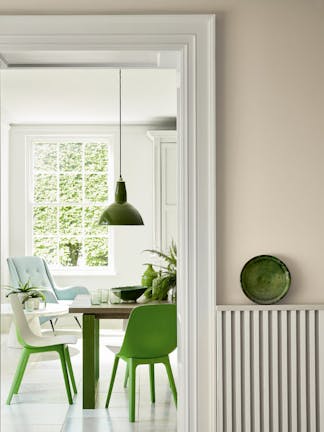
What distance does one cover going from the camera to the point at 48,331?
7809 millimetres

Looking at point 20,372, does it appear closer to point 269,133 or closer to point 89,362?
point 89,362

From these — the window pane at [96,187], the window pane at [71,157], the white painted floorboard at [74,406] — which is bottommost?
the white painted floorboard at [74,406]

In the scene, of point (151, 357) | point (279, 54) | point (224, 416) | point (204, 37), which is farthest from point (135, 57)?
point (151, 357)

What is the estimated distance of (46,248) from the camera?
329 inches

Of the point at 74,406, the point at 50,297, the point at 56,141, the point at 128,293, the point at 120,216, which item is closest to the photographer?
the point at 74,406

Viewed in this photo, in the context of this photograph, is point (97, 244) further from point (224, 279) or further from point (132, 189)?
point (224, 279)

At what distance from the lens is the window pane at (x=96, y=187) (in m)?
8.34

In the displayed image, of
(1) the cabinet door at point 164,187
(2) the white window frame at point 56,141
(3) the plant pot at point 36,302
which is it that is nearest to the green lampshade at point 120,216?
(3) the plant pot at point 36,302

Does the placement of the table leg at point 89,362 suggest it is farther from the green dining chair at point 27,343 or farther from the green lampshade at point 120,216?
the green lampshade at point 120,216

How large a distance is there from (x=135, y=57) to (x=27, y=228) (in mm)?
5369

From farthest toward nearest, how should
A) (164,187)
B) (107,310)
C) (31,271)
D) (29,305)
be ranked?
(164,187)
(31,271)
(29,305)
(107,310)

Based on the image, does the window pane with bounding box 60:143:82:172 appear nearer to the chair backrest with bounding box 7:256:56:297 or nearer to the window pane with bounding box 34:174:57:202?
the window pane with bounding box 34:174:57:202

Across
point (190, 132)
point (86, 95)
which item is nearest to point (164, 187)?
point (86, 95)

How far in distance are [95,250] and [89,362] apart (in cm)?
348
